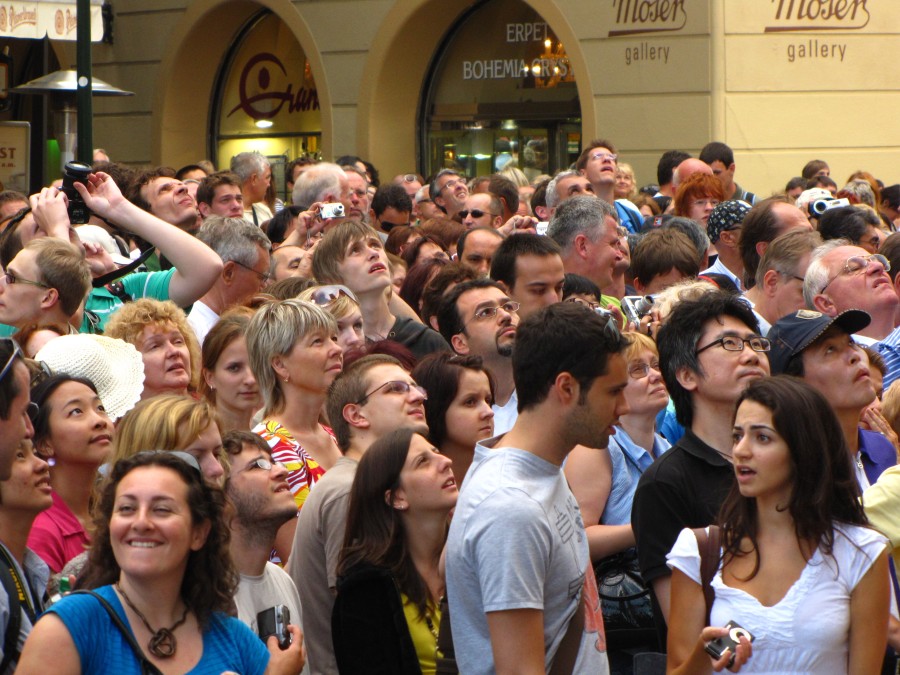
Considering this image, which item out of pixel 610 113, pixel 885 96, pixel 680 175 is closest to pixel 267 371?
pixel 680 175

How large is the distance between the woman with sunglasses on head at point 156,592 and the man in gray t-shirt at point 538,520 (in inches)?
22.2

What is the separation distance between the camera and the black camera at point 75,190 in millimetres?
7254

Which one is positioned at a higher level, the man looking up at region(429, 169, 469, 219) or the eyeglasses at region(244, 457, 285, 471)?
the man looking up at region(429, 169, 469, 219)

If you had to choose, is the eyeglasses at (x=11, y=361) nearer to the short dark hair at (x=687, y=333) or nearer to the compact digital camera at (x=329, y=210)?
the short dark hair at (x=687, y=333)

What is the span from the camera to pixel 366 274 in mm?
7230

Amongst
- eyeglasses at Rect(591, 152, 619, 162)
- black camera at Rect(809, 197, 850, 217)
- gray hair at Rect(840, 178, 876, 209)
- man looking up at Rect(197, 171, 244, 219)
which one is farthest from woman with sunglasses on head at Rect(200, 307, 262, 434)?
gray hair at Rect(840, 178, 876, 209)

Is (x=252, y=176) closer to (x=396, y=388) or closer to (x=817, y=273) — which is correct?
(x=817, y=273)

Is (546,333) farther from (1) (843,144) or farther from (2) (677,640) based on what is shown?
(1) (843,144)

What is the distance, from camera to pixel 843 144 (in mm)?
16234

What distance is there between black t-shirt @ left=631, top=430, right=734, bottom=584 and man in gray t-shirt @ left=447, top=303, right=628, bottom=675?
38cm

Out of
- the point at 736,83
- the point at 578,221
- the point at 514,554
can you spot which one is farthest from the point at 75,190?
the point at 736,83

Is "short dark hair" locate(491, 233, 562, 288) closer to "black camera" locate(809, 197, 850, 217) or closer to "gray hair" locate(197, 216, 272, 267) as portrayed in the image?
"gray hair" locate(197, 216, 272, 267)

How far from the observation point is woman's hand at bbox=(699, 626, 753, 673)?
3840 millimetres

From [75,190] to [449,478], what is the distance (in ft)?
11.6
